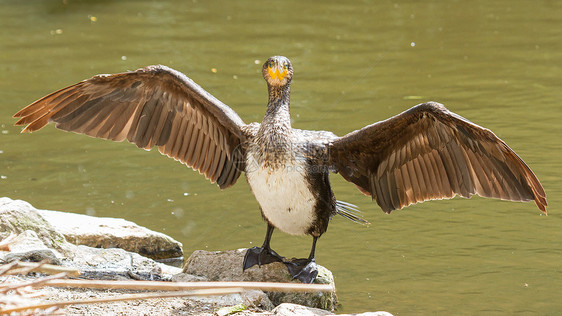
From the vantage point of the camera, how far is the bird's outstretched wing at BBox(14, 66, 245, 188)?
6.23 meters

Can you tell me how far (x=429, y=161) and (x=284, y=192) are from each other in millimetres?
1090

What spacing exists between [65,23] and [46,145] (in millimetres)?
7223

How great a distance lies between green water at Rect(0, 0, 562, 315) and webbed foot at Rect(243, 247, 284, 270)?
640 millimetres

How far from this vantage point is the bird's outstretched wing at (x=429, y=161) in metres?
5.33

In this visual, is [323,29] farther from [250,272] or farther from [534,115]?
[250,272]

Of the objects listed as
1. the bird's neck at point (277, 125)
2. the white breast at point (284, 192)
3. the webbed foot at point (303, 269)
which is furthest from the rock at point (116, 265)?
the bird's neck at point (277, 125)

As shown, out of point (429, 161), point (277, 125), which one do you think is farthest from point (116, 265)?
point (429, 161)

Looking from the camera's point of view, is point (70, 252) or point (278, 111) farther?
point (70, 252)

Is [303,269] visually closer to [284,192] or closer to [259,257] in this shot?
[259,257]

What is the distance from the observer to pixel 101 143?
391 inches

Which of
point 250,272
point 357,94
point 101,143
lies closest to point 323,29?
point 357,94

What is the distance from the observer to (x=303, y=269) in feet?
18.8

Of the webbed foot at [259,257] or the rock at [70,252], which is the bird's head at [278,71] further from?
the rock at [70,252]

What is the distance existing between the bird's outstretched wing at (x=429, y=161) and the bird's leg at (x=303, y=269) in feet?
2.29
